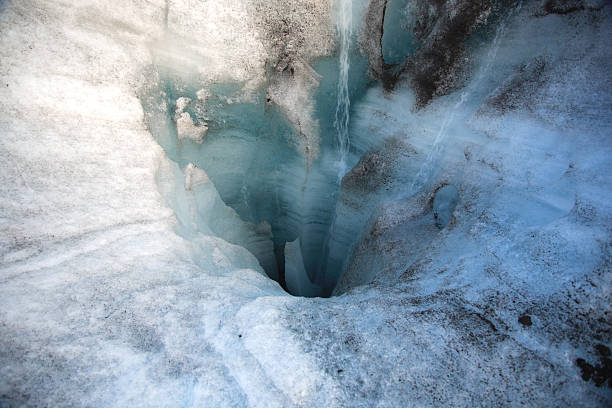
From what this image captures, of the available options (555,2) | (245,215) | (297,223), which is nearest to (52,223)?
(245,215)

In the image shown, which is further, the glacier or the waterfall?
the waterfall

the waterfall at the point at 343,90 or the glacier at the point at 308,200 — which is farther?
the waterfall at the point at 343,90

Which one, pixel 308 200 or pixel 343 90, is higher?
pixel 343 90

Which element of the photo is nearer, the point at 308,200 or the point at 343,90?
the point at 343,90
